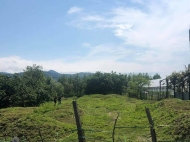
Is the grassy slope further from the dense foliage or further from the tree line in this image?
the tree line

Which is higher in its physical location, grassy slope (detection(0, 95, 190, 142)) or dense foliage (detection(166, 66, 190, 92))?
dense foliage (detection(166, 66, 190, 92))

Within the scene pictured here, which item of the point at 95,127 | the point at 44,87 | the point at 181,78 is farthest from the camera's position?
the point at 44,87

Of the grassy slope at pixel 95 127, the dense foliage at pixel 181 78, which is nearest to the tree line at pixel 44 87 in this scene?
the dense foliage at pixel 181 78

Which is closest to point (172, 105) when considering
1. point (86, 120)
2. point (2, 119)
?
point (86, 120)

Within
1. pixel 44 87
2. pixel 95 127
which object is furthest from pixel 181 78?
pixel 44 87

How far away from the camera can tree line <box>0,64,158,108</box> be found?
28875 millimetres

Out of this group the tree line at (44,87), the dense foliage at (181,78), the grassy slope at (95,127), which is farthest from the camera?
the tree line at (44,87)

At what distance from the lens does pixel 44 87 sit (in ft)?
123

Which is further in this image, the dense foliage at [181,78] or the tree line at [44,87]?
the tree line at [44,87]

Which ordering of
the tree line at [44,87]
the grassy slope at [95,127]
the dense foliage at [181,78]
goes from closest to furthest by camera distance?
the grassy slope at [95,127], the dense foliage at [181,78], the tree line at [44,87]

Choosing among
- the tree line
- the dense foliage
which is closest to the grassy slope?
the dense foliage

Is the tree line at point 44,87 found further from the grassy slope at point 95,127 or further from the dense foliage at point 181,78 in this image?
the grassy slope at point 95,127

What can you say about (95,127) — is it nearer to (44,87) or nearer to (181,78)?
(181,78)

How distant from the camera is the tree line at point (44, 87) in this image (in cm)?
2888
